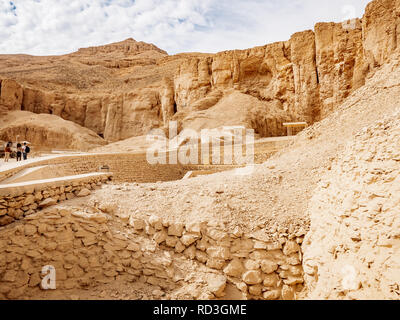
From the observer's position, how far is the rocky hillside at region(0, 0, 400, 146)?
18953 millimetres

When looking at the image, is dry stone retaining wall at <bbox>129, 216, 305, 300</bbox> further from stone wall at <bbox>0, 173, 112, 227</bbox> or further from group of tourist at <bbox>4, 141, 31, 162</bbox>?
group of tourist at <bbox>4, 141, 31, 162</bbox>

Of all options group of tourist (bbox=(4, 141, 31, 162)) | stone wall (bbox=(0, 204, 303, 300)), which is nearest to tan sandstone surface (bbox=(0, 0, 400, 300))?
stone wall (bbox=(0, 204, 303, 300))

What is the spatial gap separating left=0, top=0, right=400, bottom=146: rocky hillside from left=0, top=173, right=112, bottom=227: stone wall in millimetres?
16997

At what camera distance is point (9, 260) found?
12.6 feet

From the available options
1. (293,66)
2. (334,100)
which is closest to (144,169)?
(334,100)

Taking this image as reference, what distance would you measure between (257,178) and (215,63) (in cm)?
2400

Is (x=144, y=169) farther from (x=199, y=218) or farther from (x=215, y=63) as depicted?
(x=215, y=63)

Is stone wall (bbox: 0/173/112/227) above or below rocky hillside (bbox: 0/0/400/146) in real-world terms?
below

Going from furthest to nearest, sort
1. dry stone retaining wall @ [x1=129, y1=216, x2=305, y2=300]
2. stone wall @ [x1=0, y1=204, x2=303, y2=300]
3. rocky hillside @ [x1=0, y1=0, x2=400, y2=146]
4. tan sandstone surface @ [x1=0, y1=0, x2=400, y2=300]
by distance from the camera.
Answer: rocky hillside @ [x1=0, y1=0, x2=400, y2=146]
dry stone retaining wall @ [x1=129, y1=216, x2=305, y2=300]
stone wall @ [x1=0, y1=204, x2=303, y2=300]
tan sandstone surface @ [x1=0, y1=0, x2=400, y2=300]

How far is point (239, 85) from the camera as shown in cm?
2686

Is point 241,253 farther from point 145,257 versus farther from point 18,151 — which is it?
point 18,151

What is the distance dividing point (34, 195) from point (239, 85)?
81.8ft

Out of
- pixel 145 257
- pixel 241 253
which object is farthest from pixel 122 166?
pixel 241 253

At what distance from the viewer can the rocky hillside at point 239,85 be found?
62.2ft
